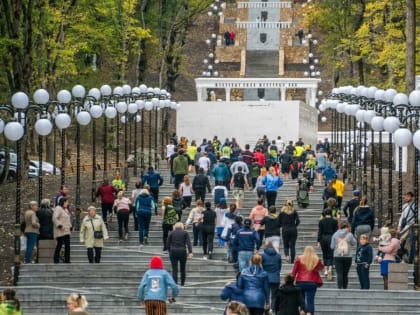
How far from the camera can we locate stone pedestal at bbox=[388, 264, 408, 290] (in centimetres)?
3462

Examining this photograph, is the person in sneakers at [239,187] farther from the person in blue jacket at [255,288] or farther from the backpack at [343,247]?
the person in blue jacket at [255,288]

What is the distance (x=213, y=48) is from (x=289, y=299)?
69.9 m

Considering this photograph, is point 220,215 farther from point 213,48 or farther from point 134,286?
point 213,48

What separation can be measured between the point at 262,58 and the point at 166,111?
2639cm

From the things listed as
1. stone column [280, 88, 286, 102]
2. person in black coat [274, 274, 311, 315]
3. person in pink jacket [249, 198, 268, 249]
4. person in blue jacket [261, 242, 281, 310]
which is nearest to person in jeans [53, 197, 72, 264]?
person in pink jacket [249, 198, 268, 249]

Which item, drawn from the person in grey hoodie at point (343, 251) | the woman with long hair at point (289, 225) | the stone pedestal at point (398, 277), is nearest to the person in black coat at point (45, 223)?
the woman with long hair at point (289, 225)

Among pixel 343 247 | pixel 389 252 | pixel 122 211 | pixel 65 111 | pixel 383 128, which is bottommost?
pixel 389 252

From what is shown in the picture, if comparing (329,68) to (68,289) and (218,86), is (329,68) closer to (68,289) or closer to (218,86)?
(218,86)

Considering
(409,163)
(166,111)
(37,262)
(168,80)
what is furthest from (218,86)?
(37,262)

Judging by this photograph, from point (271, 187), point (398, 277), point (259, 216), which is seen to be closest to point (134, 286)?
point (259, 216)

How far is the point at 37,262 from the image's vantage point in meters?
37.7

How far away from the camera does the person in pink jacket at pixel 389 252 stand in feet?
113

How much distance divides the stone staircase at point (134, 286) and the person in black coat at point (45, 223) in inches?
36.9

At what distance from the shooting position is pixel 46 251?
3759cm
